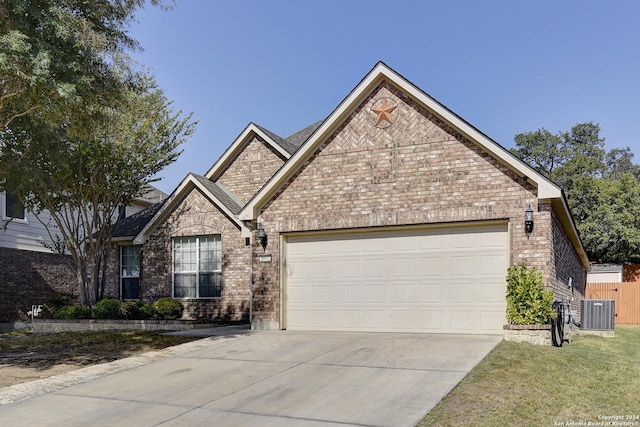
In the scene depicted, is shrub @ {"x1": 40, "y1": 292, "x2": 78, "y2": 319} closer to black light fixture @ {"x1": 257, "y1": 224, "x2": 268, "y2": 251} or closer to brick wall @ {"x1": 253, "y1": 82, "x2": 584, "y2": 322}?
black light fixture @ {"x1": 257, "y1": 224, "x2": 268, "y2": 251}

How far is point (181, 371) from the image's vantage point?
9680 mm

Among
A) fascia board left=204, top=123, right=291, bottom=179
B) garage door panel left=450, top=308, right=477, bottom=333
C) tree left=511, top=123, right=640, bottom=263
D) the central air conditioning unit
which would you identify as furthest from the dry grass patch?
tree left=511, top=123, right=640, bottom=263

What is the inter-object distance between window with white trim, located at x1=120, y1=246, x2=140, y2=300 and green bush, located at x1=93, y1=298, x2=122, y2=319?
157 cm

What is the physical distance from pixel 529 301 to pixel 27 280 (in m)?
18.7

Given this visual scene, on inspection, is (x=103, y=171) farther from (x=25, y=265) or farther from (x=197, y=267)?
(x=25, y=265)

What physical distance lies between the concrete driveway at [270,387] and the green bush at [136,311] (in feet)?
23.2

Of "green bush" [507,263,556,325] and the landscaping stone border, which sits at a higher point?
"green bush" [507,263,556,325]

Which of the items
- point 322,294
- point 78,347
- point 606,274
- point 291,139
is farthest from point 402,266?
point 606,274

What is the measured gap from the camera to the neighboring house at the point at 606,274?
107ft

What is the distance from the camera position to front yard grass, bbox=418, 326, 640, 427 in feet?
21.1

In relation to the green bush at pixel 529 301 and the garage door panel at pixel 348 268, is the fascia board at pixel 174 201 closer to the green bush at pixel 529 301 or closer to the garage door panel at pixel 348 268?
the garage door panel at pixel 348 268

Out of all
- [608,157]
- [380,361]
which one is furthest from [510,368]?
[608,157]

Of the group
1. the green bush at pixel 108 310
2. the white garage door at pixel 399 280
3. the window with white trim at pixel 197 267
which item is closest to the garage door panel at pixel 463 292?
the white garage door at pixel 399 280

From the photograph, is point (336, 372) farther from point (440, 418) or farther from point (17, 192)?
point (17, 192)
